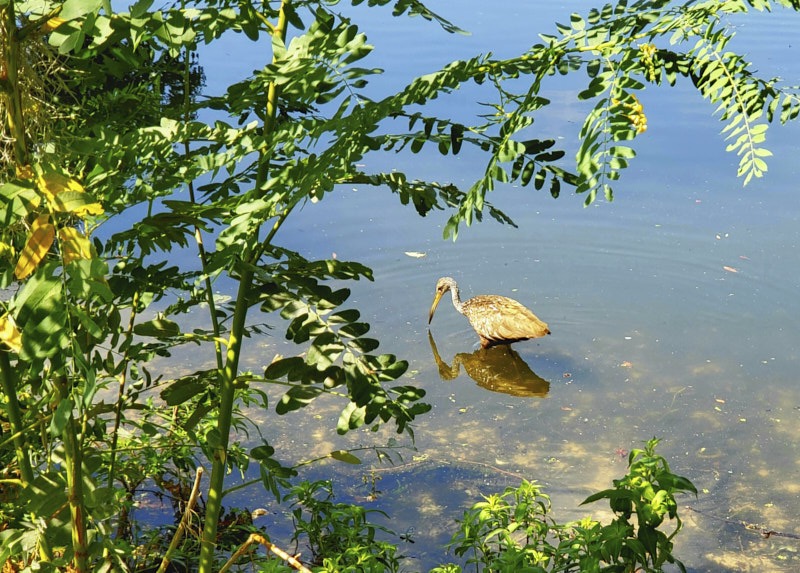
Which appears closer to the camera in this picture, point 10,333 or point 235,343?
point 10,333

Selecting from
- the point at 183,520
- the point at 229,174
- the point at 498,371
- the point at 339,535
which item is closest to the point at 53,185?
the point at 229,174

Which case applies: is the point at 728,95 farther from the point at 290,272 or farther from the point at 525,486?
the point at 525,486

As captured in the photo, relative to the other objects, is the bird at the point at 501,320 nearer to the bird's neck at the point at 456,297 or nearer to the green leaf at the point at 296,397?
the bird's neck at the point at 456,297

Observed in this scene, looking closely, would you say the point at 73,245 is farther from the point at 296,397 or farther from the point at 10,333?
the point at 296,397

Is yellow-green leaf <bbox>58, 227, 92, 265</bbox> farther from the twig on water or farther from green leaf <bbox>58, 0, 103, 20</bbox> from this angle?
the twig on water

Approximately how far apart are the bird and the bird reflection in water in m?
0.10

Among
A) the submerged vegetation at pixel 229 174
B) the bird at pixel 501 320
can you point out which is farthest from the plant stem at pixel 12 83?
the bird at pixel 501 320

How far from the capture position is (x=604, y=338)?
22.0ft

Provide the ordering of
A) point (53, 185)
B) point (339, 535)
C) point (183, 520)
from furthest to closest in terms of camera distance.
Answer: point (339, 535)
point (183, 520)
point (53, 185)

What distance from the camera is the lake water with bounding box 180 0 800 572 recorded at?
203 inches

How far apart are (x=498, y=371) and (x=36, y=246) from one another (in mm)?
4985

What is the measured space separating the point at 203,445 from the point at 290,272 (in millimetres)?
451

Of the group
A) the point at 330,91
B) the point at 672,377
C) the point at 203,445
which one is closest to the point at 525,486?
the point at 203,445

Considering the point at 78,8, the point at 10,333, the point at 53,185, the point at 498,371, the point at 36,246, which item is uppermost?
the point at 78,8
